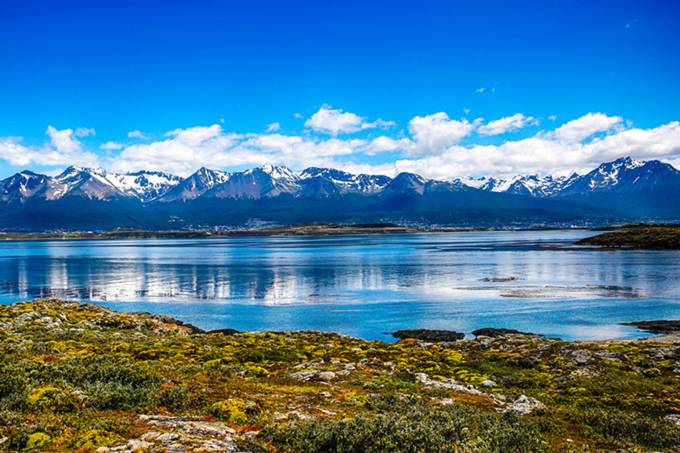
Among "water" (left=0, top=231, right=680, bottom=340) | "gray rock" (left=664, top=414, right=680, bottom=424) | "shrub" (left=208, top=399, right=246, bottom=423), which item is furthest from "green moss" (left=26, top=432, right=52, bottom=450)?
"water" (left=0, top=231, right=680, bottom=340)

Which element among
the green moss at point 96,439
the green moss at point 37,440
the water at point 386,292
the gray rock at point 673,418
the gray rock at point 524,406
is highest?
the green moss at point 37,440

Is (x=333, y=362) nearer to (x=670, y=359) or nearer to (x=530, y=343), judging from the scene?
(x=530, y=343)

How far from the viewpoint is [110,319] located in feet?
157

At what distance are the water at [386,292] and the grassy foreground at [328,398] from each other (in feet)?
78.9

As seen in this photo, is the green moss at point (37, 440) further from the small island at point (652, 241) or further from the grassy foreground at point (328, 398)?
the small island at point (652, 241)

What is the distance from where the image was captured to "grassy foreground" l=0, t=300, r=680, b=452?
13672 millimetres

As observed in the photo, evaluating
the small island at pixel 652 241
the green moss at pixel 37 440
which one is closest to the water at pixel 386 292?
the small island at pixel 652 241

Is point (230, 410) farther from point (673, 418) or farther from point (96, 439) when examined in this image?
point (673, 418)

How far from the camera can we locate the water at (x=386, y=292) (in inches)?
2454

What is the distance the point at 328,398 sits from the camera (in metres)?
20.1

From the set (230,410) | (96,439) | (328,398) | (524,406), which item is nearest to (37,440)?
(96,439)

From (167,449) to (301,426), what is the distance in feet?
12.2

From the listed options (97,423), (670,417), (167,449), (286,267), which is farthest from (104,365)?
(286,267)

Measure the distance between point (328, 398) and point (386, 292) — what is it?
69.4 metres
